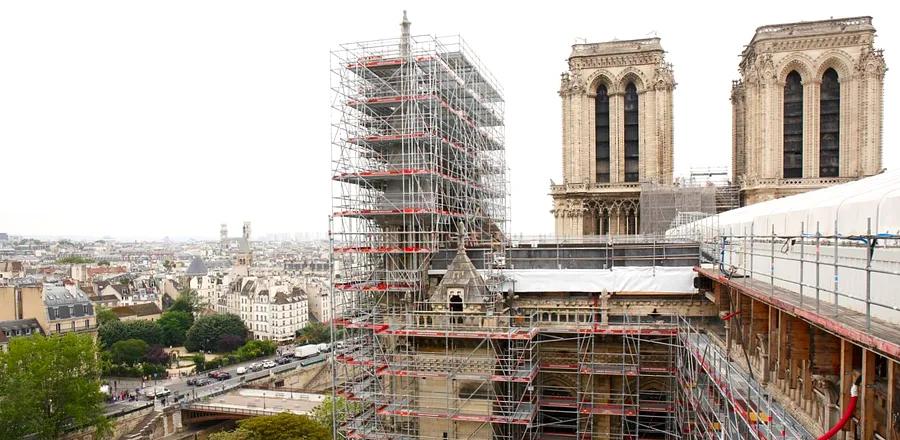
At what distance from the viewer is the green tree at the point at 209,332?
65.1m

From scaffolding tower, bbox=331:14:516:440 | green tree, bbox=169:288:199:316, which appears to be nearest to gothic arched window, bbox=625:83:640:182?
scaffolding tower, bbox=331:14:516:440

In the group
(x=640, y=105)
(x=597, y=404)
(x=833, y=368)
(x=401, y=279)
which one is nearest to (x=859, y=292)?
(x=833, y=368)

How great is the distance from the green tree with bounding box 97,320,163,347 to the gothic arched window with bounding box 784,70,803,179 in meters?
57.7

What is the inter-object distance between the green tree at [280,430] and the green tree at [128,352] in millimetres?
28611

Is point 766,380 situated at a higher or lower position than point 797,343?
lower

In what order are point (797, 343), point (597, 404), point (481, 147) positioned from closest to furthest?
point (797, 343), point (597, 404), point (481, 147)

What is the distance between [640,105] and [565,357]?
22388mm

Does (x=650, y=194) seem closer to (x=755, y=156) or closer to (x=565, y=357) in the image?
(x=755, y=156)

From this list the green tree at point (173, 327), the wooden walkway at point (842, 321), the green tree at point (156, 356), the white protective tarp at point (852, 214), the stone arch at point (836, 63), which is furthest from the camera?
the green tree at point (173, 327)

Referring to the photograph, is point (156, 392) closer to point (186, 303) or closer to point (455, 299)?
point (186, 303)

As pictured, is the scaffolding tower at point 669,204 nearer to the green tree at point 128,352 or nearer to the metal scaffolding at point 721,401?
the metal scaffolding at point 721,401

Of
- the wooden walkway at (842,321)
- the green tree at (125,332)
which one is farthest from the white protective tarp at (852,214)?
the green tree at (125,332)

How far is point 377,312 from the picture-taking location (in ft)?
75.7

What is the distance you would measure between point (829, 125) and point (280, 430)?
34.4m
